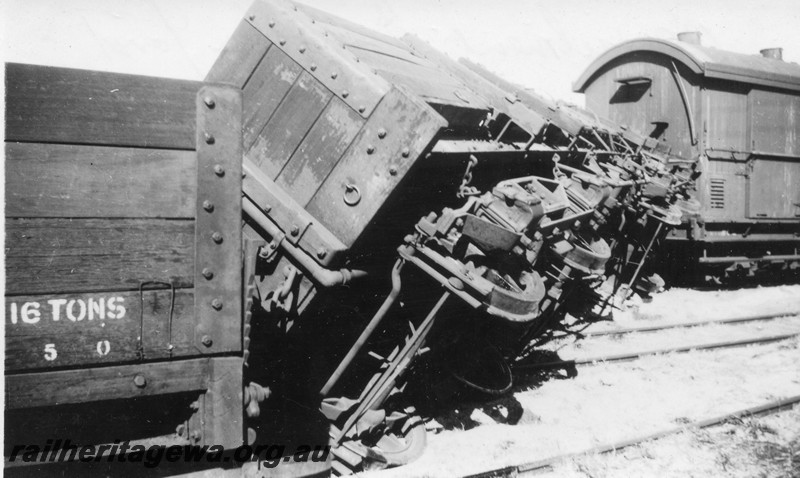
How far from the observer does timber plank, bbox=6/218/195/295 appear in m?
1.66

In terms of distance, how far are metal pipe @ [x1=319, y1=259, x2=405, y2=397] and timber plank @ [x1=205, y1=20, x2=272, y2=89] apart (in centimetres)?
166

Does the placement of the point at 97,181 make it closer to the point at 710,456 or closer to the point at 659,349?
the point at 710,456

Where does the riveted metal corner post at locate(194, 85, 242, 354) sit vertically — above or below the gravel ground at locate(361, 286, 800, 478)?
above

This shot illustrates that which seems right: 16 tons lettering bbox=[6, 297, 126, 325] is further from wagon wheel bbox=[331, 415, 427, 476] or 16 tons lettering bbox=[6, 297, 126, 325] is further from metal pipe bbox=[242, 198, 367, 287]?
wagon wheel bbox=[331, 415, 427, 476]

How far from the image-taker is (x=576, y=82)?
13.3 m

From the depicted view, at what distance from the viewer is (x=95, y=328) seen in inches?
68.7

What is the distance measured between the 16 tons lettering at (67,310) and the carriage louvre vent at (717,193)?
11.3m

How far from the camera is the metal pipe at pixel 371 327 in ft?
11.5

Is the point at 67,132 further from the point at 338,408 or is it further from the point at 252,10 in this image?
the point at 338,408

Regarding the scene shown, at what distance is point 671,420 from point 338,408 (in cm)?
346

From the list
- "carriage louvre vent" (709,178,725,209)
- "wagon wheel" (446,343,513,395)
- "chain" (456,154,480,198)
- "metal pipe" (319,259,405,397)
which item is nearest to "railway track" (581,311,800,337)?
"carriage louvre vent" (709,178,725,209)

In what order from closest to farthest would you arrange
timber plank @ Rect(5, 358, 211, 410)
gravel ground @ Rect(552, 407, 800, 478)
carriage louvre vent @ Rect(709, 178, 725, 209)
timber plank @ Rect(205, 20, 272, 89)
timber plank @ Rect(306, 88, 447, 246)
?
timber plank @ Rect(5, 358, 211, 410) → timber plank @ Rect(306, 88, 447, 246) → timber plank @ Rect(205, 20, 272, 89) → gravel ground @ Rect(552, 407, 800, 478) → carriage louvre vent @ Rect(709, 178, 725, 209)

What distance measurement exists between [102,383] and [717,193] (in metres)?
11.7

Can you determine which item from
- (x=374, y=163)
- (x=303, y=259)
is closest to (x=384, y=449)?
(x=303, y=259)
